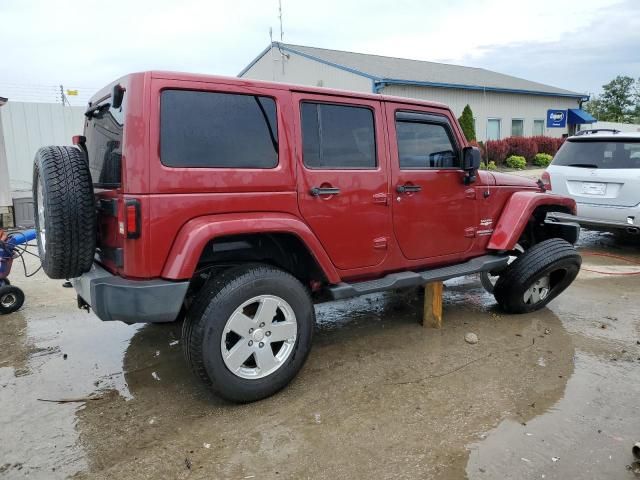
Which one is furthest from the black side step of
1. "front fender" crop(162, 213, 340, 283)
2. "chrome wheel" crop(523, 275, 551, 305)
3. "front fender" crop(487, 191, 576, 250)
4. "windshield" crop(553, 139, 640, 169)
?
"windshield" crop(553, 139, 640, 169)

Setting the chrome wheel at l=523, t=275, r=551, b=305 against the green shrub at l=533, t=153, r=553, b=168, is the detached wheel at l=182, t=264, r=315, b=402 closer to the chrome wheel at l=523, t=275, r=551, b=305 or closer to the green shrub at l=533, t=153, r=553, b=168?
the chrome wheel at l=523, t=275, r=551, b=305

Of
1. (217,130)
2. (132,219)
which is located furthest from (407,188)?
(132,219)

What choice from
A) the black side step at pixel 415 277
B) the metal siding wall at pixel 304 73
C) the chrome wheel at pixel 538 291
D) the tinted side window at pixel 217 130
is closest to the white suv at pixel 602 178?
the chrome wheel at pixel 538 291

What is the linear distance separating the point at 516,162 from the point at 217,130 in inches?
777

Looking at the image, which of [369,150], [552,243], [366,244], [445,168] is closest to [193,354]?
[366,244]

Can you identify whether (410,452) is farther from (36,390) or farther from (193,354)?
(36,390)

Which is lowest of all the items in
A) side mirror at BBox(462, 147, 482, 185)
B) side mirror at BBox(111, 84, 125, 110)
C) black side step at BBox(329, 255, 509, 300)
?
black side step at BBox(329, 255, 509, 300)

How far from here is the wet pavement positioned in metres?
2.55

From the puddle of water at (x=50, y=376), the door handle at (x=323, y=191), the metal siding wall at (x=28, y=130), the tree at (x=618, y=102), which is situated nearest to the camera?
the puddle of water at (x=50, y=376)

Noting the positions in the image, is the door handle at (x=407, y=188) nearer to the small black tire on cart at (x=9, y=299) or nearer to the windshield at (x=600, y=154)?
the small black tire on cart at (x=9, y=299)

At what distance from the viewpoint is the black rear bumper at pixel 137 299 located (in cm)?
273

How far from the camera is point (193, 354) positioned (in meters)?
2.88

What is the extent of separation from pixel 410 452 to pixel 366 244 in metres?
1.49

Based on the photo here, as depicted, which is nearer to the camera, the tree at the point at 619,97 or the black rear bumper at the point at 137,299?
the black rear bumper at the point at 137,299
